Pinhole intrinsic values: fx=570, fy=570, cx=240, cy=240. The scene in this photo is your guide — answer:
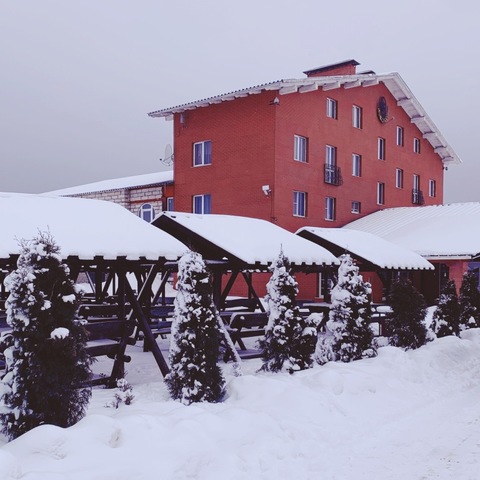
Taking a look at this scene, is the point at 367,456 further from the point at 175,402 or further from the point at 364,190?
the point at 364,190

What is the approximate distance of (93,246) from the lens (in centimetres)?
935

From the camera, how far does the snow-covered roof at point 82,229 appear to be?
356 inches

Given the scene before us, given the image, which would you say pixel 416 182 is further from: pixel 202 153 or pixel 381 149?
pixel 202 153

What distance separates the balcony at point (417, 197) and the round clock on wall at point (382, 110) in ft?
18.8

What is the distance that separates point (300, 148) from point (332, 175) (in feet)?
9.06

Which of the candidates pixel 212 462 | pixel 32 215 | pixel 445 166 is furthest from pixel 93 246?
pixel 445 166

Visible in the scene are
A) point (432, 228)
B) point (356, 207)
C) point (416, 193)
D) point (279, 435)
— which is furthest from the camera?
point (416, 193)

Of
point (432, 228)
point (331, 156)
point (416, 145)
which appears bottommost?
point (432, 228)

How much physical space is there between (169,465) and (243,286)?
22.4 m

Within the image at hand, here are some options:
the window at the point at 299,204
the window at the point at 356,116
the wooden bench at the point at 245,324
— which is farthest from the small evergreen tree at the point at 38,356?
the window at the point at 356,116

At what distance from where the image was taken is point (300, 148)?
28641 millimetres

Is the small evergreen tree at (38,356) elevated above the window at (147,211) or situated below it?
below

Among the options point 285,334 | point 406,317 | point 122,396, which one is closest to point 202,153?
point 406,317

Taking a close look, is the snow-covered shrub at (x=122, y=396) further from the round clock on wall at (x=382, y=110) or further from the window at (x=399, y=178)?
the window at (x=399, y=178)
